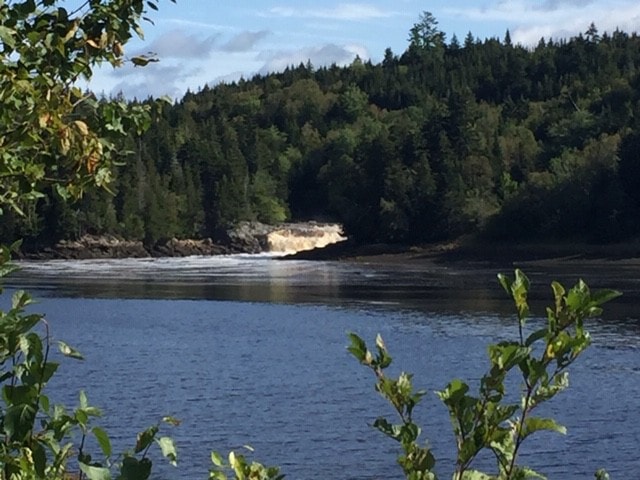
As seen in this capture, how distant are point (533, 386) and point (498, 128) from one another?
131 m

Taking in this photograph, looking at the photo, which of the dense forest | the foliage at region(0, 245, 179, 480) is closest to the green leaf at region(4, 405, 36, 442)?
the foliage at region(0, 245, 179, 480)

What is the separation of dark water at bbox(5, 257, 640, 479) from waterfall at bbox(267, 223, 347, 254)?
6236cm

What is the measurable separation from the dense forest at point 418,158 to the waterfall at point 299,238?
4420 mm

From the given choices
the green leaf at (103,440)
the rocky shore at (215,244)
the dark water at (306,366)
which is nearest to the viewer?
the green leaf at (103,440)

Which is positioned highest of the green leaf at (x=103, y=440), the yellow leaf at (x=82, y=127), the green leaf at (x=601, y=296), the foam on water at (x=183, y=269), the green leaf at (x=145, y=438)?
the yellow leaf at (x=82, y=127)

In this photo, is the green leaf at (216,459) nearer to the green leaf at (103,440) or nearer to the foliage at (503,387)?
the green leaf at (103,440)

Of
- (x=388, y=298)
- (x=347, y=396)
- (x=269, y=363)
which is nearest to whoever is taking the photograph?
(x=347, y=396)

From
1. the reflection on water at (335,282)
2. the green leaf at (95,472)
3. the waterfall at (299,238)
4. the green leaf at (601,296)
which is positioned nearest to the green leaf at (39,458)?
the green leaf at (95,472)

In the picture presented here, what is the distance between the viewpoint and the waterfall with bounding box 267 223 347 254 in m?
133

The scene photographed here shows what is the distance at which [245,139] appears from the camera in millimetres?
162875

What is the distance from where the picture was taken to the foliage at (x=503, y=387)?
3.48m

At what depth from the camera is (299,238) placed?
134875mm

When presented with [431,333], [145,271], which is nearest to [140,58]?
[431,333]

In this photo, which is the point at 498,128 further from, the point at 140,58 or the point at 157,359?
the point at 140,58
